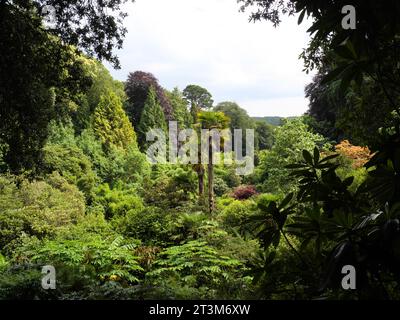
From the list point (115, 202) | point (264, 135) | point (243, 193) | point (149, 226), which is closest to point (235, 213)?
point (149, 226)

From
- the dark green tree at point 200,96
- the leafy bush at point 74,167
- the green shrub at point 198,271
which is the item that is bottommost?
the green shrub at point 198,271

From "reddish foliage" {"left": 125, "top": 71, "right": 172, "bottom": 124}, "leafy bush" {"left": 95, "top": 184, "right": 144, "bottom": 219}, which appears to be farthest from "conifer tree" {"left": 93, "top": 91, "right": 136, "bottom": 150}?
"leafy bush" {"left": 95, "top": 184, "right": 144, "bottom": 219}

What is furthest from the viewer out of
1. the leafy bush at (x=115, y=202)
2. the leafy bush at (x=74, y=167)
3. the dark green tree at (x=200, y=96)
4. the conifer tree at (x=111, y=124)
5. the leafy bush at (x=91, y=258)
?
the dark green tree at (x=200, y=96)

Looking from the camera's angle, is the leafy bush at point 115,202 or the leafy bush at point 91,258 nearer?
the leafy bush at point 91,258

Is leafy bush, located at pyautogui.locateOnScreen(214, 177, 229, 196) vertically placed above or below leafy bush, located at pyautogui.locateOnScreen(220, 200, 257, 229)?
above

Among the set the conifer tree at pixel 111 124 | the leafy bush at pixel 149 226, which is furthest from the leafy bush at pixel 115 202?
the conifer tree at pixel 111 124

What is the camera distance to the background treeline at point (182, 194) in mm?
1854

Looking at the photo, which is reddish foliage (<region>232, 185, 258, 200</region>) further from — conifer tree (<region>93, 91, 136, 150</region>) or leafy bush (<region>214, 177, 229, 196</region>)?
conifer tree (<region>93, 91, 136, 150</region>)

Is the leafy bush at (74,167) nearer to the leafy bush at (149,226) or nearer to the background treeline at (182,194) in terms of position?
the background treeline at (182,194)

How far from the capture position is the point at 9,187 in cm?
1139

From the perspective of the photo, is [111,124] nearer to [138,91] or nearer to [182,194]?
[138,91]

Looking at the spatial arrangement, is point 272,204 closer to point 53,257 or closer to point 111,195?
point 53,257

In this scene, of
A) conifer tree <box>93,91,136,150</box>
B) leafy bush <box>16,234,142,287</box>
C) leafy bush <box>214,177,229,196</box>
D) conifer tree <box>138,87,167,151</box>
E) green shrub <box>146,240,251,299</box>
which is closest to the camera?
leafy bush <box>16,234,142,287</box>

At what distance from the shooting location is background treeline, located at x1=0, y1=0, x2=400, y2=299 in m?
1.85
